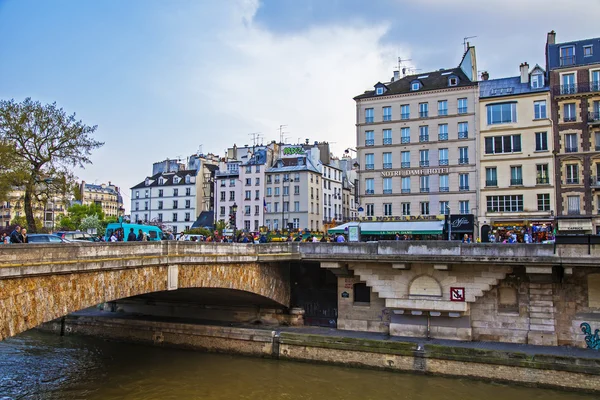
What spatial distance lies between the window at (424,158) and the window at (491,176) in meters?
5.19

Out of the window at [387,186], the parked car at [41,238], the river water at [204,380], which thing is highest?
the window at [387,186]

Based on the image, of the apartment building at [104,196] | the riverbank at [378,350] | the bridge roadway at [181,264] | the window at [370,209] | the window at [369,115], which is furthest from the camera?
the apartment building at [104,196]

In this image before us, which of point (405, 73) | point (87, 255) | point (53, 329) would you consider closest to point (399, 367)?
point (87, 255)

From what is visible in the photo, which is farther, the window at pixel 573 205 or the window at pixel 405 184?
the window at pixel 405 184

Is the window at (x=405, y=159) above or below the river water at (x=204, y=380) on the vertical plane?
above

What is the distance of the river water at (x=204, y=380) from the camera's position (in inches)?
787

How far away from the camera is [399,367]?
894 inches

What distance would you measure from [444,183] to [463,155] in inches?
115

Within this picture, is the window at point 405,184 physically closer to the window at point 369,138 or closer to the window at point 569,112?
the window at point 369,138

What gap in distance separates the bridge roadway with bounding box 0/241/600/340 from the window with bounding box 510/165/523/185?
21.5 meters

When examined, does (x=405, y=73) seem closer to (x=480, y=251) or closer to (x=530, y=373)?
(x=480, y=251)

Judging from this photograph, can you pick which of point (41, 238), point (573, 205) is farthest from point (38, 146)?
point (573, 205)

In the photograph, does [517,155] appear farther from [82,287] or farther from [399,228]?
[82,287]

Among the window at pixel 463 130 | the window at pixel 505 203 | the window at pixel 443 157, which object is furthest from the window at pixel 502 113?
the window at pixel 505 203
